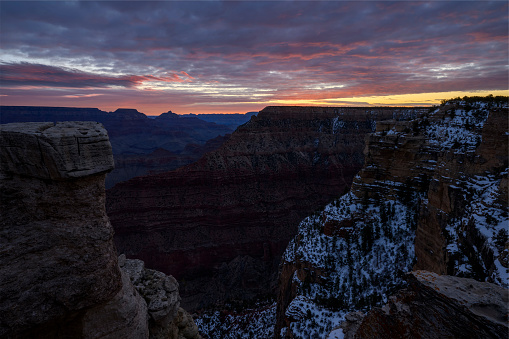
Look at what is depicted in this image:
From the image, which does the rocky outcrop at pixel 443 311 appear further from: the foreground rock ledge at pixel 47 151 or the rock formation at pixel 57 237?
the foreground rock ledge at pixel 47 151

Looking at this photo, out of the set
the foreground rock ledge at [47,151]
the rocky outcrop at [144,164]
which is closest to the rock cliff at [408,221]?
the foreground rock ledge at [47,151]

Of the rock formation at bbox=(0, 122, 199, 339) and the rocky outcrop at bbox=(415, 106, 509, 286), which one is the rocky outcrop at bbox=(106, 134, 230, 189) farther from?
the rock formation at bbox=(0, 122, 199, 339)

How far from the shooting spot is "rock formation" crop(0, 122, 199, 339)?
5734 mm

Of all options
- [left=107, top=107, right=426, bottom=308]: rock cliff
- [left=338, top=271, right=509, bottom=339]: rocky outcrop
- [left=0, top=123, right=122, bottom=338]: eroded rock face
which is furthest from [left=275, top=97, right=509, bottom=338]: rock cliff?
[left=107, top=107, right=426, bottom=308]: rock cliff

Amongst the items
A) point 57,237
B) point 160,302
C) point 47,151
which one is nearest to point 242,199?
point 160,302

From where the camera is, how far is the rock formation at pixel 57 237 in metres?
5.73

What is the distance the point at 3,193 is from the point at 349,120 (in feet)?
243

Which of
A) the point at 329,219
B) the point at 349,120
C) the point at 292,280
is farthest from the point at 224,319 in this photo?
the point at 349,120

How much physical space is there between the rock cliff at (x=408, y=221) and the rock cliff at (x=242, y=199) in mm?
22356

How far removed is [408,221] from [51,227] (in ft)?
73.0

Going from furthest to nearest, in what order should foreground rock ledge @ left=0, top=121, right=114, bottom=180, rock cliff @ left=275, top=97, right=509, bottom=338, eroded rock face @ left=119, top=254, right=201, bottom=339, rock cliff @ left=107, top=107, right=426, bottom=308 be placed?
rock cliff @ left=107, top=107, right=426, bottom=308 → rock cliff @ left=275, top=97, right=509, bottom=338 → eroded rock face @ left=119, top=254, right=201, bottom=339 → foreground rock ledge @ left=0, top=121, right=114, bottom=180

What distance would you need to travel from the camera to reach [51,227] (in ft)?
20.3

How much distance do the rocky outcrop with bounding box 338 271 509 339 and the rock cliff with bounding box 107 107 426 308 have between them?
3635 cm

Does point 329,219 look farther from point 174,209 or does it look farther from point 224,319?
point 174,209
